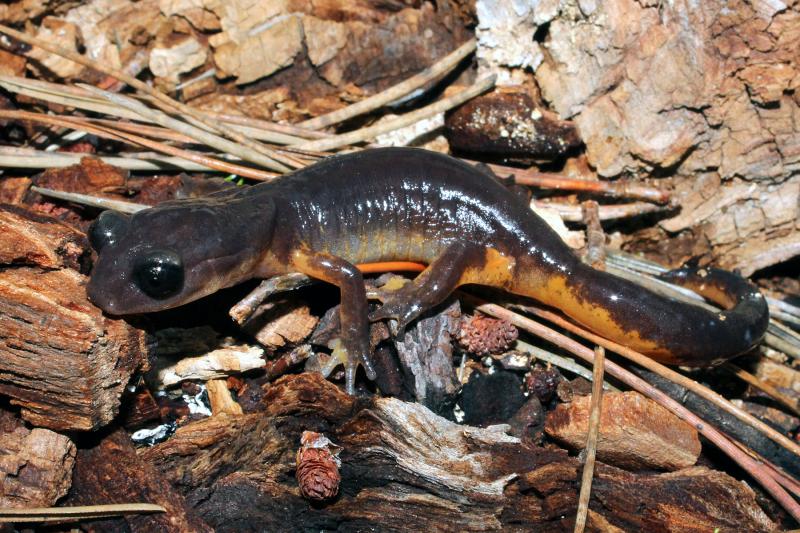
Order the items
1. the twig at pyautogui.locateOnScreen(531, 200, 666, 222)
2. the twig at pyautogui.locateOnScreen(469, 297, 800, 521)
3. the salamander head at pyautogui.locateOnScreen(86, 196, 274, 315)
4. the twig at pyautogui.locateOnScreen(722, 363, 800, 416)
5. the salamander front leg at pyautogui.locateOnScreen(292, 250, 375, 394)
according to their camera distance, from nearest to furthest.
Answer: the salamander head at pyautogui.locateOnScreen(86, 196, 274, 315)
the twig at pyautogui.locateOnScreen(469, 297, 800, 521)
the salamander front leg at pyautogui.locateOnScreen(292, 250, 375, 394)
the twig at pyautogui.locateOnScreen(722, 363, 800, 416)
the twig at pyautogui.locateOnScreen(531, 200, 666, 222)

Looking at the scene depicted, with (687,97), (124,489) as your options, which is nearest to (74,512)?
(124,489)

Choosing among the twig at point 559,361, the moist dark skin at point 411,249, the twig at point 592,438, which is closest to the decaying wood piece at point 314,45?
the moist dark skin at point 411,249

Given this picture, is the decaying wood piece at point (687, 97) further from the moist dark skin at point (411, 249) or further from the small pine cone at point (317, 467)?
the small pine cone at point (317, 467)

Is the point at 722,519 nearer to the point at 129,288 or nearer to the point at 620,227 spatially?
the point at 620,227

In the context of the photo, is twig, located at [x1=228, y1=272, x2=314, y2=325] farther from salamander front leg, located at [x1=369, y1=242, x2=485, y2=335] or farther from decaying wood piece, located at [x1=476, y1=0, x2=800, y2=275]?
decaying wood piece, located at [x1=476, y1=0, x2=800, y2=275]

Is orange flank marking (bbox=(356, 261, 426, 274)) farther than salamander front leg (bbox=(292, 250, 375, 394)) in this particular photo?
Yes

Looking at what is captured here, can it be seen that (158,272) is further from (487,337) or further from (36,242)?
(487,337)

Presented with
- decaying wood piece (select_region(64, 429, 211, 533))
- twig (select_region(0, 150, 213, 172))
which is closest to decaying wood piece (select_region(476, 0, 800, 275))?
twig (select_region(0, 150, 213, 172))
